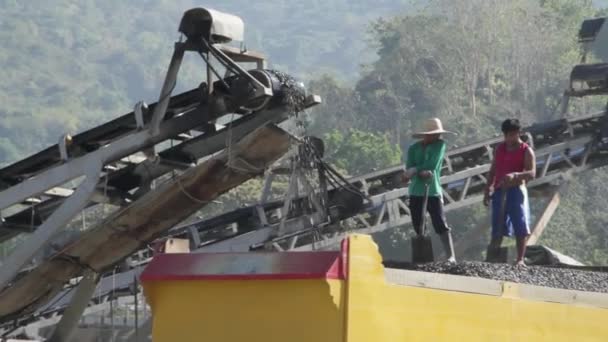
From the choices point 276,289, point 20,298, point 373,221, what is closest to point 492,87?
point 373,221

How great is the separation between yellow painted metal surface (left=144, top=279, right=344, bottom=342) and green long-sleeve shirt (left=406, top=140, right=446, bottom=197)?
4.35 metres

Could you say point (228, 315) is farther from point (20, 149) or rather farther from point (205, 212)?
point (20, 149)

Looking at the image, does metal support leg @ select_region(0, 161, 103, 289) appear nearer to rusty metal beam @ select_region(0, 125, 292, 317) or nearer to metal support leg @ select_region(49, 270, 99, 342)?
rusty metal beam @ select_region(0, 125, 292, 317)

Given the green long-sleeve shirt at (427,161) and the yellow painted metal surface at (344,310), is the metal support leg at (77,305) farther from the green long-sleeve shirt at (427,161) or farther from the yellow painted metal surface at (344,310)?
the yellow painted metal surface at (344,310)

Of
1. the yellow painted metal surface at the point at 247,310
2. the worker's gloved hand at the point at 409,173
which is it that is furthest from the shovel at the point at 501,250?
the yellow painted metal surface at the point at 247,310

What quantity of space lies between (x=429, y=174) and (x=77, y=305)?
367 cm

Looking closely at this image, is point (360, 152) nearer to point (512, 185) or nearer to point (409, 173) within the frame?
point (512, 185)

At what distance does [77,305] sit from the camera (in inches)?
531

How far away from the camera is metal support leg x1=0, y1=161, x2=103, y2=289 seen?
1362 centimetres

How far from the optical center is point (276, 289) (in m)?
8.05

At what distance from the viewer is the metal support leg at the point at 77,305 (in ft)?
44.2

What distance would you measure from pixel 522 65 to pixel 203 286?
261 ft

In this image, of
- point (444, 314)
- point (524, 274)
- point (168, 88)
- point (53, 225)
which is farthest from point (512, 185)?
point (53, 225)

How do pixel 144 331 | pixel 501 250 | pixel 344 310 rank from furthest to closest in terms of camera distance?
pixel 144 331 < pixel 501 250 < pixel 344 310
